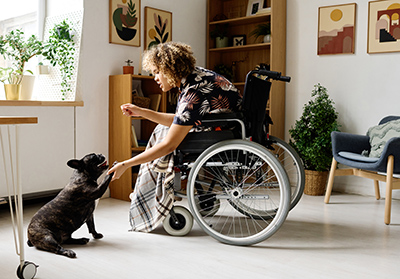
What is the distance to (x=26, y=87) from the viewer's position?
3256mm

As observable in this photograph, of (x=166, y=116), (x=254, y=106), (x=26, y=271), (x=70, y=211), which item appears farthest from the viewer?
(x=166, y=116)

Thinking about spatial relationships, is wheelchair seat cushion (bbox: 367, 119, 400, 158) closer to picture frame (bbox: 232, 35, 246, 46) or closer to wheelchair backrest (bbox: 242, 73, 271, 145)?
wheelchair backrest (bbox: 242, 73, 271, 145)

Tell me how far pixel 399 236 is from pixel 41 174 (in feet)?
7.85

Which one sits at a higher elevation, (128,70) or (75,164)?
(128,70)

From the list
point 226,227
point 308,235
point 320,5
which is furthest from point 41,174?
point 320,5

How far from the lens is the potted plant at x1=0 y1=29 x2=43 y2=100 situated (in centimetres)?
321

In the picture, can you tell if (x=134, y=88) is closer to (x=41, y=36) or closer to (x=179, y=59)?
(x=41, y=36)

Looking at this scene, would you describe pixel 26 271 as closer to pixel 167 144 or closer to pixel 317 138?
pixel 167 144

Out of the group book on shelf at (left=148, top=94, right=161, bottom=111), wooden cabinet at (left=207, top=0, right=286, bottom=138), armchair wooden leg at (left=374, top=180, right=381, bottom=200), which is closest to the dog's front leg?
book on shelf at (left=148, top=94, right=161, bottom=111)

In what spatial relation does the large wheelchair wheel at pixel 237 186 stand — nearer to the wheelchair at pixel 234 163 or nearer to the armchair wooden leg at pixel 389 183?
the wheelchair at pixel 234 163

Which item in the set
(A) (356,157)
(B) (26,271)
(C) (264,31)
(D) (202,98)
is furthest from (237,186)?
(C) (264,31)

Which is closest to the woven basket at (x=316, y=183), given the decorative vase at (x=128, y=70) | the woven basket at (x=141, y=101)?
the woven basket at (x=141, y=101)

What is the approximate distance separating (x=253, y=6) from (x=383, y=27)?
124 centimetres

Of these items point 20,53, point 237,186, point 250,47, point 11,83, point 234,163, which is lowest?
point 237,186
